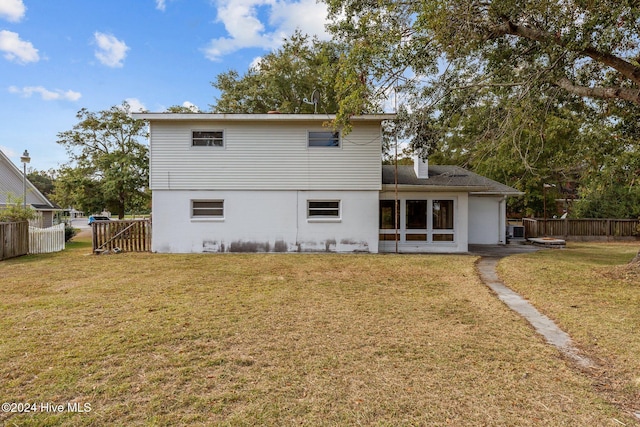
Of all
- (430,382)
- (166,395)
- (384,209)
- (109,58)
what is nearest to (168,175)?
(109,58)

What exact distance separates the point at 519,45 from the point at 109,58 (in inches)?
635

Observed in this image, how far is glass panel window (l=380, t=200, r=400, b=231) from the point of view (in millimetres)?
13109

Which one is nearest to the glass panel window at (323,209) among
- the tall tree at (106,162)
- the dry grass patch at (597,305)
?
the dry grass patch at (597,305)

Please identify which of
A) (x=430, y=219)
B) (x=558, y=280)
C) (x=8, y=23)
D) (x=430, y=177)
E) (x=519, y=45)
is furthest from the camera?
(x=430, y=177)

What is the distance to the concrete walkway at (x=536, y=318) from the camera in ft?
12.5

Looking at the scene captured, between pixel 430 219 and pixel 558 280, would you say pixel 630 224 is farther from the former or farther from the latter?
pixel 558 280

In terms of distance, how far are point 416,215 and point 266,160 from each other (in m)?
6.21

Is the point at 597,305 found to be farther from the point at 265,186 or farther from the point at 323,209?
the point at 265,186

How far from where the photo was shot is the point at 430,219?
515 inches

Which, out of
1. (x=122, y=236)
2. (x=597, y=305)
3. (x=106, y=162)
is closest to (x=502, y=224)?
(x=597, y=305)

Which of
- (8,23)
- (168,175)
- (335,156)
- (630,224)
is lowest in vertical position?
(630,224)

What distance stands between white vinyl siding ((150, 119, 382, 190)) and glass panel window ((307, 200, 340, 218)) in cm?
57

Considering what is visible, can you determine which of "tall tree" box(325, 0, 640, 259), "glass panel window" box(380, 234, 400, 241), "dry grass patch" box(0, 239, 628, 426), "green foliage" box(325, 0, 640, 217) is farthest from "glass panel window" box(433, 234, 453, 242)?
"dry grass patch" box(0, 239, 628, 426)

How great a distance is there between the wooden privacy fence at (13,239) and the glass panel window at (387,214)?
13.1 meters
